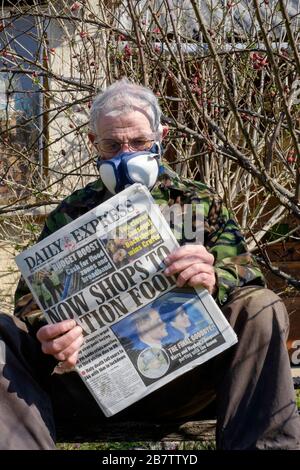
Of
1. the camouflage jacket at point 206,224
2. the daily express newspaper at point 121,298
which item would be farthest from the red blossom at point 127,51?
the daily express newspaper at point 121,298

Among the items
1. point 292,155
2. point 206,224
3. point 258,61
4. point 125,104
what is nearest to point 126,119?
point 125,104

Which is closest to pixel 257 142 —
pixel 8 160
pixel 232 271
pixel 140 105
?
pixel 8 160

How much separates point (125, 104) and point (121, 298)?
86cm

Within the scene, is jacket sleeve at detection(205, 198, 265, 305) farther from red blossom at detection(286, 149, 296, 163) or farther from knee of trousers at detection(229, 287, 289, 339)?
red blossom at detection(286, 149, 296, 163)

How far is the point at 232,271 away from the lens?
9.20 feet

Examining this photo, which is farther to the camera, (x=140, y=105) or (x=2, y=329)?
(x=140, y=105)

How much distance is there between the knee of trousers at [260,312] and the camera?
8.37ft

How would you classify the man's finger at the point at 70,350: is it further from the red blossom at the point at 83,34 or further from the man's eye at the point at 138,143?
the red blossom at the point at 83,34

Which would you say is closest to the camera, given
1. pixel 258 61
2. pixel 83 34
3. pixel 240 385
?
pixel 240 385

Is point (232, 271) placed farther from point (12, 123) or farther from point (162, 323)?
point (12, 123)

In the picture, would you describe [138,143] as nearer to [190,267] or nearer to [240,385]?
[190,267]

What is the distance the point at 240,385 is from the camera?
2.52 meters

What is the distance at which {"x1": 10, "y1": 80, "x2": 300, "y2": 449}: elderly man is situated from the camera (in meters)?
2.48

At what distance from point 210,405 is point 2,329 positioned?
2.72 ft
